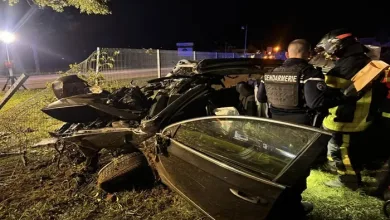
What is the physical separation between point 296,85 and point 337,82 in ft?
2.20

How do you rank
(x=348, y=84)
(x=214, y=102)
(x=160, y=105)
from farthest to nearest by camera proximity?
(x=214, y=102) < (x=160, y=105) < (x=348, y=84)

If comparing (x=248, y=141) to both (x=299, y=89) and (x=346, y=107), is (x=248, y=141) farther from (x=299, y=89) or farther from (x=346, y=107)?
(x=346, y=107)

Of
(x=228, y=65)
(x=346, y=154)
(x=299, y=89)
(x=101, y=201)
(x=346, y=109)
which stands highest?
(x=228, y=65)

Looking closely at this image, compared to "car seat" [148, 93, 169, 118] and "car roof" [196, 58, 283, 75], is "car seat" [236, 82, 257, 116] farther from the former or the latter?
"car seat" [148, 93, 169, 118]

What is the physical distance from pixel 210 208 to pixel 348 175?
1.91 meters

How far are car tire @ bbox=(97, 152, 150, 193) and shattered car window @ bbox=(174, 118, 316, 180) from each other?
97 centimetres

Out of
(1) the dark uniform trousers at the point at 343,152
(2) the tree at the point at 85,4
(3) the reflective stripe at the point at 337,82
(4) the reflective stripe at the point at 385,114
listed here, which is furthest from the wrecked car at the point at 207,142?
(2) the tree at the point at 85,4

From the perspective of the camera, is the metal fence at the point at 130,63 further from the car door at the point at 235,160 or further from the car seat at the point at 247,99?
the car door at the point at 235,160

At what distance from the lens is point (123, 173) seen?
3.44 m

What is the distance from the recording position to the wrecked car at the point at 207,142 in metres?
2.01

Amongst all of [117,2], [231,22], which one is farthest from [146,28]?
[231,22]

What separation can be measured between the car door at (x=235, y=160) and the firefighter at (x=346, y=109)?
1.28 meters

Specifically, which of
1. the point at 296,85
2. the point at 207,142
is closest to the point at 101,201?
the point at 207,142

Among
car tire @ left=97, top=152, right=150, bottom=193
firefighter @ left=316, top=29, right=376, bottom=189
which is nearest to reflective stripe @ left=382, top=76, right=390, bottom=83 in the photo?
firefighter @ left=316, top=29, right=376, bottom=189
